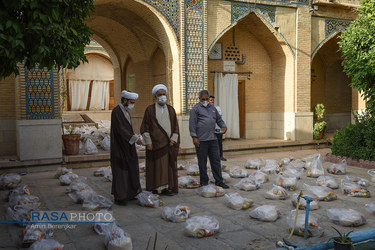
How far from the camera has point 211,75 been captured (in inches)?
422

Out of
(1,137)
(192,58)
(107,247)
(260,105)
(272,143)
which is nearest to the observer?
(107,247)

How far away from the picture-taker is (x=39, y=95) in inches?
295

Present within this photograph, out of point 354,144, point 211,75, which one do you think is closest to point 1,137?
point 211,75

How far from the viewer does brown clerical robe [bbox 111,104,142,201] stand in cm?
464

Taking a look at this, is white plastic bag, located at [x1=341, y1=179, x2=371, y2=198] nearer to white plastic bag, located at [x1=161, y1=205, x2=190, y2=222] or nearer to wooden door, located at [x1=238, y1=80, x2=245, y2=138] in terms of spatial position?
white plastic bag, located at [x1=161, y1=205, x2=190, y2=222]

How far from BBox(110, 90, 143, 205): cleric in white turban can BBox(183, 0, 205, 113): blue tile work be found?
172 inches

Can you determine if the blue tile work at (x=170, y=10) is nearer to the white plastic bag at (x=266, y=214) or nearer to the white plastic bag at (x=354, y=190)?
the white plastic bag at (x=354, y=190)

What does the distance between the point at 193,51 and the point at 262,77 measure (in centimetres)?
329

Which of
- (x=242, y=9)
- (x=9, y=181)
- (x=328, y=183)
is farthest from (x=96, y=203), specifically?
(x=242, y=9)

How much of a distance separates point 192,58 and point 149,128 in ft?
14.6

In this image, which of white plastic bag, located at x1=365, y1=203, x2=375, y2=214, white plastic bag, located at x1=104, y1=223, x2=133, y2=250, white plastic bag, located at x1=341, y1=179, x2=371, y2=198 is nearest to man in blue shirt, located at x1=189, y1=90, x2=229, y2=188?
white plastic bag, located at x1=341, y1=179, x2=371, y2=198

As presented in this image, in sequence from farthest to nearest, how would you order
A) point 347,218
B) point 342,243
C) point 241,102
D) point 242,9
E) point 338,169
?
point 241,102
point 242,9
point 338,169
point 347,218
point 342,243

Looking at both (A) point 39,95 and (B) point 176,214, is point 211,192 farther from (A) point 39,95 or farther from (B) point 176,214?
(A) point 39,95

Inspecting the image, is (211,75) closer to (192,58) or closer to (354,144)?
(192,58)
